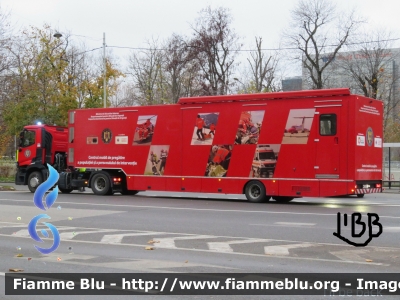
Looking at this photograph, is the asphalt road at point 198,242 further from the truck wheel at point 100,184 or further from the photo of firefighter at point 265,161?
the truck wheel at point 100,184

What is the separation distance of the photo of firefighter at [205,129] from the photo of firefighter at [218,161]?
17.2 inches

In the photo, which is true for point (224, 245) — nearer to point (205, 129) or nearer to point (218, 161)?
point (218, 161)

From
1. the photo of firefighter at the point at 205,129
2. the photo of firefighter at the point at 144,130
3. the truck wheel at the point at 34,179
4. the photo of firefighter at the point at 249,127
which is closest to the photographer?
the photo of firefighter at the point at 249,127

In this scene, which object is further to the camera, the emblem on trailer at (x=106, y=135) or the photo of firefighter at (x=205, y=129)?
the emblem on trailer at (x=106, y=135)

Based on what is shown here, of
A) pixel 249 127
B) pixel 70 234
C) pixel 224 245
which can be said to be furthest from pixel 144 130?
pixel 224 245

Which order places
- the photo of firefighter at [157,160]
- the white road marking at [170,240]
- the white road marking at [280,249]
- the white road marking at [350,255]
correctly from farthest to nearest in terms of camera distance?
1. the photo of firefighter at [157,160]
2. the white road marking at [170,240]
3. the white road marking at [280,249]
4. the white road marking at [350,255]

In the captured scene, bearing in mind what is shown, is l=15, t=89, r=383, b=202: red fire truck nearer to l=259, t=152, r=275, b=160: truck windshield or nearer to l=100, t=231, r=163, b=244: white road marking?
l=259, t=152, r=275, b=160: truck windshield

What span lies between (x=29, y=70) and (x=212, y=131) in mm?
26310

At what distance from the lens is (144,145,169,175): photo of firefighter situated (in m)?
24.1

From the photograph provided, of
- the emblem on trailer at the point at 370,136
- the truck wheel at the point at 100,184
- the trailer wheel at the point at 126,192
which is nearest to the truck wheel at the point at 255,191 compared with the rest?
the emblem on trailer at the point at 370,136

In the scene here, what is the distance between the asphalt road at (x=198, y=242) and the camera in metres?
9.38

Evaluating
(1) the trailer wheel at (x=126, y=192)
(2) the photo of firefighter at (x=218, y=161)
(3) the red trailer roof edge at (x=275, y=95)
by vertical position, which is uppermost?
(3) the red trailer roof edge at (x=275, y=95)

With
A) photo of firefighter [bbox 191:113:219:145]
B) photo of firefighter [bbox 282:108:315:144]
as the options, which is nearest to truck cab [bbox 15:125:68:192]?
photo of firefighter [bbox 191:113:219:145]

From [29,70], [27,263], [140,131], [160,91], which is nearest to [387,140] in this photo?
[160,91]
